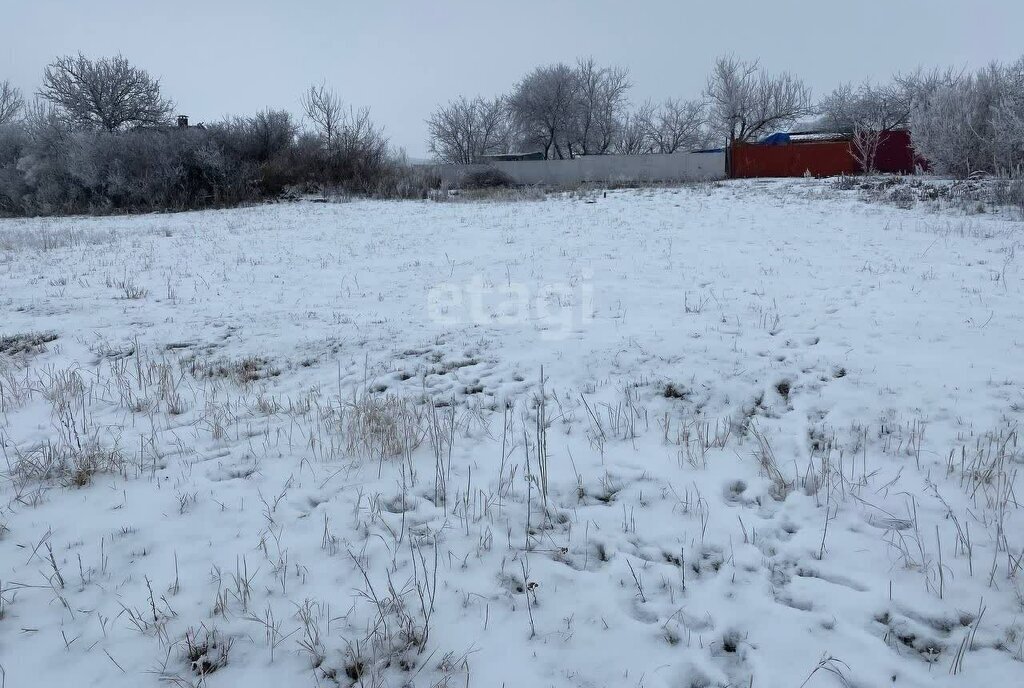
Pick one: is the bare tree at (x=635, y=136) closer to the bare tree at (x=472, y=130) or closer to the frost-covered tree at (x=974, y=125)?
the bare tree at (x=472, y=130)

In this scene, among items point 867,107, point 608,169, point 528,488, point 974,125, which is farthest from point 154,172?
point 867,107

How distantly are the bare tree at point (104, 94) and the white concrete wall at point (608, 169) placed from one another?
51.5 feet

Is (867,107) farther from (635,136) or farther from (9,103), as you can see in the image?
(9,103)

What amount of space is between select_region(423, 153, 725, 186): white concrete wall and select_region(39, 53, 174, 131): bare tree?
15694mm

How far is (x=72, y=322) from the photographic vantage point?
6617 mm

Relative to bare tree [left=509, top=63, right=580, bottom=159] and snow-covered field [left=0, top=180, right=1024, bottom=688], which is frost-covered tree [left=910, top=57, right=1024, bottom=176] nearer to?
snow-covered field [left=0, top=180, right=1024, bottom=688]

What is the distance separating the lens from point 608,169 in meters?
34.2

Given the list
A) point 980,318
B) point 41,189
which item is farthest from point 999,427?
point 41,189

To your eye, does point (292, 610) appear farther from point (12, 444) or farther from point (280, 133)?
point (280, 133)

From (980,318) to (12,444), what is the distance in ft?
25.3

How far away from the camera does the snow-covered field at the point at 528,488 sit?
2.05 metres

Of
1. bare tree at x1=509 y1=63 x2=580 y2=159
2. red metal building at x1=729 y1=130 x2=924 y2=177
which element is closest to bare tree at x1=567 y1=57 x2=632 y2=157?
bare tree at x1=509 y1=63 x2=580 y2=159

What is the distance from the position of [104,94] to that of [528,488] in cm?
3640

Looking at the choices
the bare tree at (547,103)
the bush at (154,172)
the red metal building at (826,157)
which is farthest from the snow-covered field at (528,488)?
the bare tree at (547,103)
